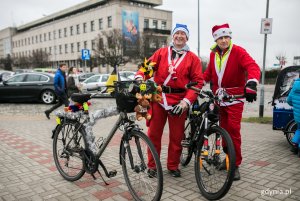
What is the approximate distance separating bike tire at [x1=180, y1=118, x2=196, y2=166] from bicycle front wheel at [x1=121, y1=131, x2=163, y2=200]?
1064 millimetres

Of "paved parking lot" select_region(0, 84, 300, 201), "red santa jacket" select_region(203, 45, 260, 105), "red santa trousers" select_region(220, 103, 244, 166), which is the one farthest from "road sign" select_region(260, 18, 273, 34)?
"red santa trousers" select_region(220, 103, 244, 166)

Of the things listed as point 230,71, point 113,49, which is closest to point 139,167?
point 230,71

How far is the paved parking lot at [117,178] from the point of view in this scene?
12.1ft

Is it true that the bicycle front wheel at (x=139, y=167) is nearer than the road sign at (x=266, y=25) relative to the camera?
Yes

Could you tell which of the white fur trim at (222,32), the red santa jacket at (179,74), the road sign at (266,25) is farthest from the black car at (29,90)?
the white fur trim at (222,32)

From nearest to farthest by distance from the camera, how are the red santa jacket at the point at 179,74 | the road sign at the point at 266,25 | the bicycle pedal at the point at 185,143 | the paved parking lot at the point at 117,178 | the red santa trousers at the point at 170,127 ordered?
the paved parking lot at the point at 117,178
the red santa jacket at the point at 179,74
the red santa trousers at the point at 170,127
the bicycle pedal at the point at 185,143
the road sign at the point at 266,25

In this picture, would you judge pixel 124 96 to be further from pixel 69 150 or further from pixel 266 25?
pixel 266 25

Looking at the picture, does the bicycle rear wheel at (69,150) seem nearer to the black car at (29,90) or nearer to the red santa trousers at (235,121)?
the red santa trousers at (235,121)

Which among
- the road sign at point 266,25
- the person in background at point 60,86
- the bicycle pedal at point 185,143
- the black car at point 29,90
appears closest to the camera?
the bicycle pedal at point 185,143

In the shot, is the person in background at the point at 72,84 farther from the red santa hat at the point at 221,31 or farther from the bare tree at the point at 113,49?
the bare tree at the point at 113,49

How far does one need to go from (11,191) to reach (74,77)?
7.16 m

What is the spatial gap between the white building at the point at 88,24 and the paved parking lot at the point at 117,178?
34688mm

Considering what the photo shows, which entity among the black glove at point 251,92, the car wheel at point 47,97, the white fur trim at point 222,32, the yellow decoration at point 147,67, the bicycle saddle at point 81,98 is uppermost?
the white fur trim at point 222,32

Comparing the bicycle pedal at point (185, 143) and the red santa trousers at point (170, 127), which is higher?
the red santa trousers at point (170, 127)
